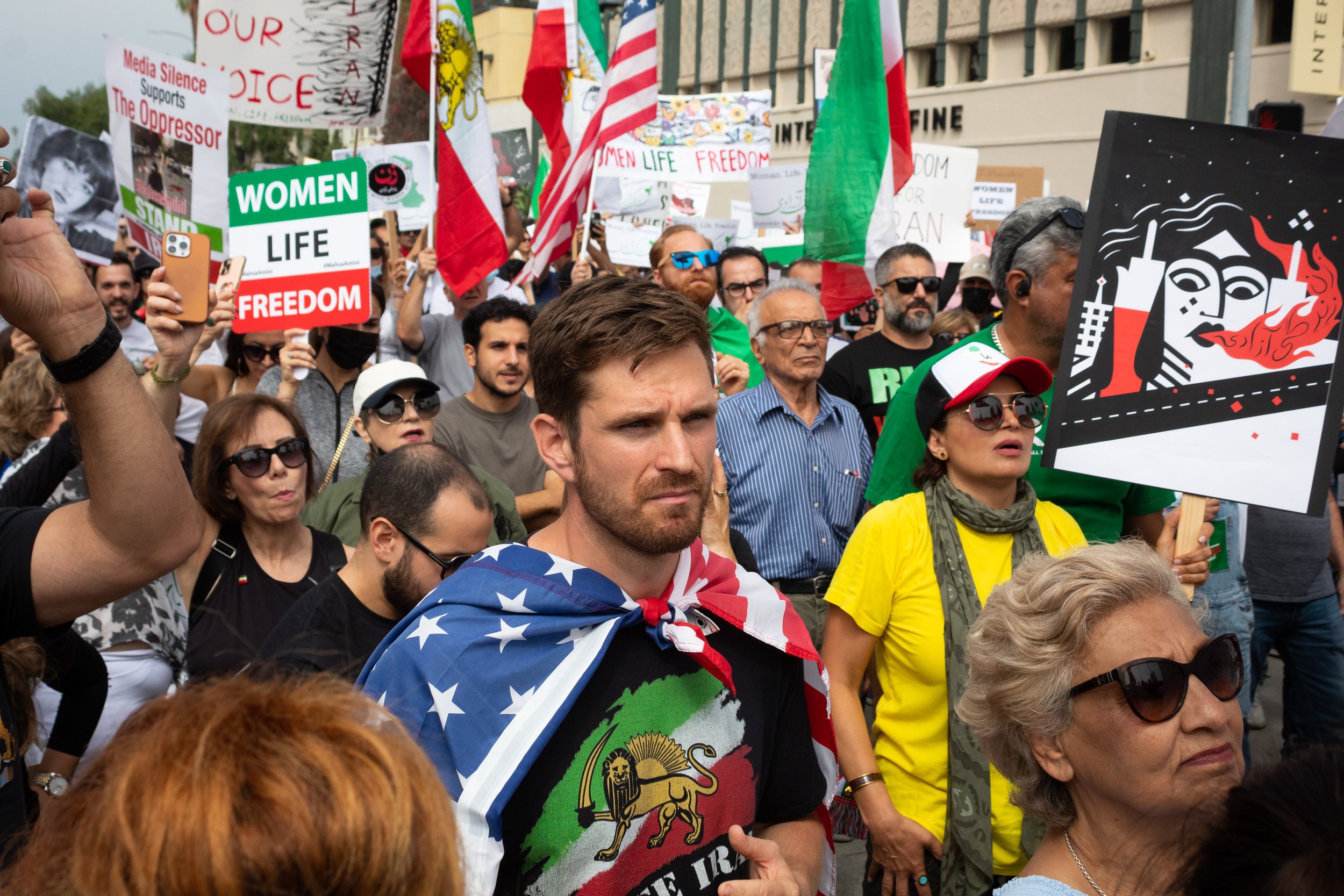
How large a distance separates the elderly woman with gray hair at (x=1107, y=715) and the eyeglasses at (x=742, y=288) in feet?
17.0

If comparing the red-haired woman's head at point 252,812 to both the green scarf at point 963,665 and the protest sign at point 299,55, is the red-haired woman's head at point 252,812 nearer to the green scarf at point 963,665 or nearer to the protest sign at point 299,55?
the green scarf at point 963,665

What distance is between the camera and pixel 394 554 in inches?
125

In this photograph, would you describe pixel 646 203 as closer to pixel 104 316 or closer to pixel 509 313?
pixel 509 313

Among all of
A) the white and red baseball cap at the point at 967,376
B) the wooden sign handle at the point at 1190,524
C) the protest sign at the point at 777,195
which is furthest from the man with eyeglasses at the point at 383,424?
the protest sign at the point at 777,195

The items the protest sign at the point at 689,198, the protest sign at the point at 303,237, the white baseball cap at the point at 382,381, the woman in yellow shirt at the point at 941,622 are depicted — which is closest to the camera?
the woman in yellow shirt at the point at 941,622

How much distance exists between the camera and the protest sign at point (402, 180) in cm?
841

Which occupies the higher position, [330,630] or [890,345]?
[890,345]

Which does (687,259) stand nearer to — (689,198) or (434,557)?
(434,557)

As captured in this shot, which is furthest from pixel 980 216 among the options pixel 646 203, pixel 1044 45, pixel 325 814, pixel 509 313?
pixel 1044 45

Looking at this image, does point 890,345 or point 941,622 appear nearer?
point 941,622

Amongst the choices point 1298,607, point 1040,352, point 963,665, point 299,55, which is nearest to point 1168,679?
point 963,665

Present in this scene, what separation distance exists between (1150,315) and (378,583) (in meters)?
2.19

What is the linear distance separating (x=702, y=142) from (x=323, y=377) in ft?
19.2

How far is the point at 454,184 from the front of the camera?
7.35 meters
